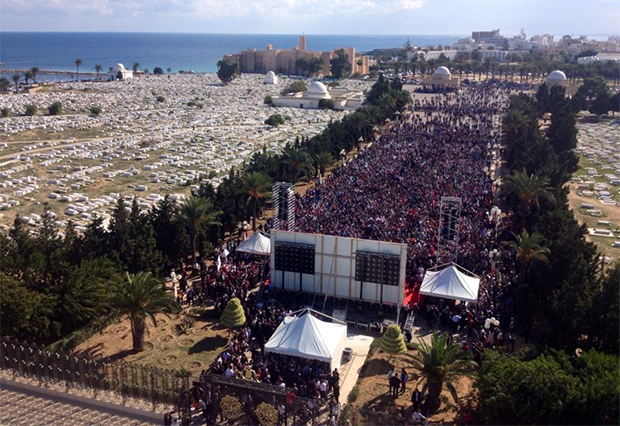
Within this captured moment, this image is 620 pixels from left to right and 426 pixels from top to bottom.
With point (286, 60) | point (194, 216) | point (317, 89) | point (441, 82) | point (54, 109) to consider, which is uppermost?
point (286, 60)

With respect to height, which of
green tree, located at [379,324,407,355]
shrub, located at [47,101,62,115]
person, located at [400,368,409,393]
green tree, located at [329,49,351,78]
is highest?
green tree, located at [329,49,351,78]

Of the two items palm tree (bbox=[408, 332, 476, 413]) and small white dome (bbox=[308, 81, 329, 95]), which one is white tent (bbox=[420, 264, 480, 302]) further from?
small white dome (bbox=[308, 81, 329, 95])

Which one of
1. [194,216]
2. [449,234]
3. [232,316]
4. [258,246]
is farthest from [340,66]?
[232,316]

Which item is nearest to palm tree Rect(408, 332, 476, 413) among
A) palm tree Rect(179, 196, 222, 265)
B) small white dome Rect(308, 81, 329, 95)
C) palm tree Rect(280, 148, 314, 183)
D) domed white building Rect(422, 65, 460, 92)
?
palm tree Rect(179, 196, 222, 265)

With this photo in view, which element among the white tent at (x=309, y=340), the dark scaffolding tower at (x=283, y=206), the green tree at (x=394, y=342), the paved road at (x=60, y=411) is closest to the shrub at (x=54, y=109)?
the dark scaffolding tower at (x=283, y=206)

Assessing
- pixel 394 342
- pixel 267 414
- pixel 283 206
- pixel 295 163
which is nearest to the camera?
pixel 267 414

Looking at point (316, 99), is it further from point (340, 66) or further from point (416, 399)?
point (416, 399)

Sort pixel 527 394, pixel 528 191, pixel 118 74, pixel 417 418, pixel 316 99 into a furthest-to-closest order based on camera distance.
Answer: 1. pixel 118 74
2. pixel 316 99
3. pixel 528 191
4. pixel 417 418
5. pixel 527 394

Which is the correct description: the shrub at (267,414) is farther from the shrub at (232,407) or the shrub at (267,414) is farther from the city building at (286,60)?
the city building at (286,60)
